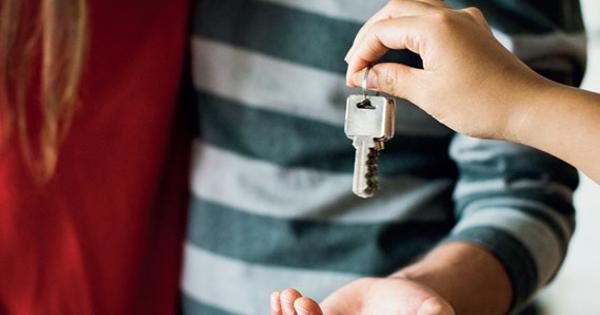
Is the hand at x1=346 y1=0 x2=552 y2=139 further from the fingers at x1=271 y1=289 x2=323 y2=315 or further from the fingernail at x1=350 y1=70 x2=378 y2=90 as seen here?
the fingers at x1=271 y1=289 x2=323 y2=315

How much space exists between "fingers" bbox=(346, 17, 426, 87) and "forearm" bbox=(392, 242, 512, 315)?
0.18 m

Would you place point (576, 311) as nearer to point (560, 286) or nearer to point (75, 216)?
point (560, 286)

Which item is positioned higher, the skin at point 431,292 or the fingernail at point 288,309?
the fingernail at point 288,309

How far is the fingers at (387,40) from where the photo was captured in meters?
0.42

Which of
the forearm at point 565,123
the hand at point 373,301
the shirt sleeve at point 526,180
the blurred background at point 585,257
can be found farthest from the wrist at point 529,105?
the blurred background at point 585,257

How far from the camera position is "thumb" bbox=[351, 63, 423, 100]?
→ 1.41 ft

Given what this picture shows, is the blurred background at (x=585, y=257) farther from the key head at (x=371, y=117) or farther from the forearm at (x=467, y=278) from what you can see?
the key head at (x=371, y=117)

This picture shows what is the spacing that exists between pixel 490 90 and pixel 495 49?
0.02 meters

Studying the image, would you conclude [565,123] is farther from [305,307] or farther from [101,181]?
[101,181]

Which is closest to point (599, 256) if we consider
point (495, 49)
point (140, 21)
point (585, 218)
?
point (585, 218)

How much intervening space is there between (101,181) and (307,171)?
6.1 inches

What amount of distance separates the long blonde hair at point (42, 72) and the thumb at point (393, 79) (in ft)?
1.01

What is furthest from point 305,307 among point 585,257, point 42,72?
point 585,257

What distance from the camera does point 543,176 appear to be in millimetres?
657
